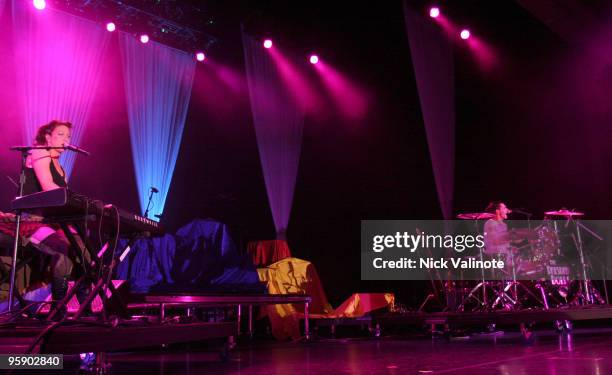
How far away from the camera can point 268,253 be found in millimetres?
8172

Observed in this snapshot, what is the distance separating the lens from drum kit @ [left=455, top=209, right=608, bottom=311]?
6586 millimetres

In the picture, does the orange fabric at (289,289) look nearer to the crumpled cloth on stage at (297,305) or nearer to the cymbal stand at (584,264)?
the crumpled cloth on stage at (297,305)

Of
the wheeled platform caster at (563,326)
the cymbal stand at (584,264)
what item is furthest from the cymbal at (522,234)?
the wheeled platform caster at (563,326)

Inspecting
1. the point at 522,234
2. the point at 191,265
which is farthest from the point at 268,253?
the point at 522,234

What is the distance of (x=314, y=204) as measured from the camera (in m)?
10.1

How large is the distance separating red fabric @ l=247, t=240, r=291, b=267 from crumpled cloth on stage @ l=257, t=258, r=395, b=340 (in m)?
0.64

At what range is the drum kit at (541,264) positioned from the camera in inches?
259

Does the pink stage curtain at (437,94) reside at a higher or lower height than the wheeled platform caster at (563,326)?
higher

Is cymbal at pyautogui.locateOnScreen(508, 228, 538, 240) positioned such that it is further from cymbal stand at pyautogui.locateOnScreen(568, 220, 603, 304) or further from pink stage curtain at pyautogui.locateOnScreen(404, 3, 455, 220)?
pink stage curtain at pyautogui.locateOnScreen(404, 3, 455, 220)

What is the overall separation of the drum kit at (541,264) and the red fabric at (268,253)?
2.45m

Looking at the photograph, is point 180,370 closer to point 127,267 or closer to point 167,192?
point 127,267

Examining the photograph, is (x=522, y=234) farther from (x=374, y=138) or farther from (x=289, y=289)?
(x=374, y=138)

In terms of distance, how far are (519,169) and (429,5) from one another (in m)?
3.01

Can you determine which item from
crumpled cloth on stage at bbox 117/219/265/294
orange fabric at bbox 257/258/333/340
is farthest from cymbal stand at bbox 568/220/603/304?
crumpled cloth on stage at bbox 117/219/265/294
